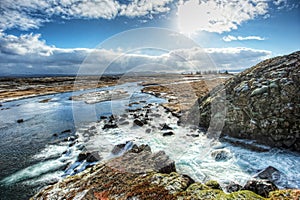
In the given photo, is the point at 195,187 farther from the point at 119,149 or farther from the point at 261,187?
the point at 119,149

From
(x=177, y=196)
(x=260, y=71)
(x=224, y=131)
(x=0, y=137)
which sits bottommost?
(x=0, y=137)

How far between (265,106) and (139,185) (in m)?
10.9

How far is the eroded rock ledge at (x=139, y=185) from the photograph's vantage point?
215 inches

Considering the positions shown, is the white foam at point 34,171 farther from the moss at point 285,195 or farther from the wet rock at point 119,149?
the moss at point 285,195

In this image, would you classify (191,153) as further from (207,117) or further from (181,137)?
(207,117)

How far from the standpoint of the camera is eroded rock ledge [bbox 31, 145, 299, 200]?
5.45 m

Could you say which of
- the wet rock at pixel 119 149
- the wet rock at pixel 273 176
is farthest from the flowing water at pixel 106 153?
the wet rock at pixel 119 149

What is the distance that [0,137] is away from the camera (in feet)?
60.1

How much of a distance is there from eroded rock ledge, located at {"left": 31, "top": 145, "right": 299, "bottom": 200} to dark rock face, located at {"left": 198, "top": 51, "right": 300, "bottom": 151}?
671cm

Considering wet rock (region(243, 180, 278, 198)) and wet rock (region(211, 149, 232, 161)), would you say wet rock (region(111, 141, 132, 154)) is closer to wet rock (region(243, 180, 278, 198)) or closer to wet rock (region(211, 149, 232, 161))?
wet rock (region(211, 149, 232, 161))

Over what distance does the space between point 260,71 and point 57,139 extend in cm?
1908

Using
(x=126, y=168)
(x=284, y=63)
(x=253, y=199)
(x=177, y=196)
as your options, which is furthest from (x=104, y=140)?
(x=284, y=63)

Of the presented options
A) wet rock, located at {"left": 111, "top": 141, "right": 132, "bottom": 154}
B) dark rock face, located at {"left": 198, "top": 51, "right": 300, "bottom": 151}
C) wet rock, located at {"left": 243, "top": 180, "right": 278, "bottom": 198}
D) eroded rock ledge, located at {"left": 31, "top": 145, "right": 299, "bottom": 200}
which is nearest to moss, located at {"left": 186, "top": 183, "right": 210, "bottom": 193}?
eroded rock ledge, located at {"left": 31, "top": 145, "right": 299, "bottom": 200}

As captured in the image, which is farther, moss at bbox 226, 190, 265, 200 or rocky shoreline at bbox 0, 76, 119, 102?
rocky shoreline at bbox 0, 76, 119, 102
